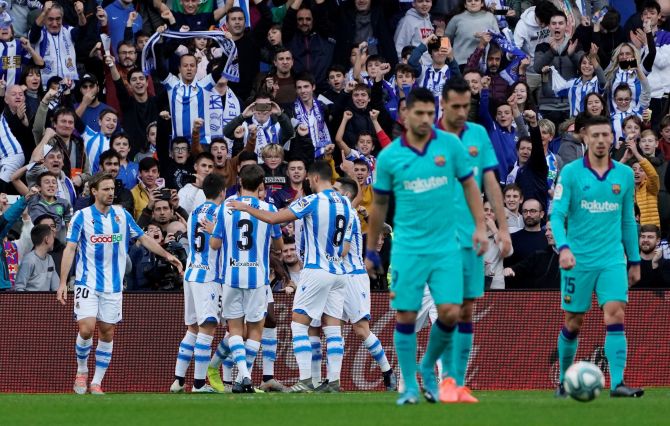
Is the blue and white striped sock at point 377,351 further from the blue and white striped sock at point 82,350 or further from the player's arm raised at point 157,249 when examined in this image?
the blue and white striped sock at point 82,350

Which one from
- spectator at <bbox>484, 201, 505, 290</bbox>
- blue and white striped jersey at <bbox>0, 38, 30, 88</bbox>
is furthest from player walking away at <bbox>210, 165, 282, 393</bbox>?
blue and white striped jersey at <bbox>0, 38, 30, 88</bbox>

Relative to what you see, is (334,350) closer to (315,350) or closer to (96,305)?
(315,350)

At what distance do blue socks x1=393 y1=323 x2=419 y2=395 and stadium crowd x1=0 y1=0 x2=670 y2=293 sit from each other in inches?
273

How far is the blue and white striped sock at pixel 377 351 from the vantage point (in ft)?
58.8

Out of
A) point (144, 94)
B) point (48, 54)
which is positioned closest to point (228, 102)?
point (144, 94)

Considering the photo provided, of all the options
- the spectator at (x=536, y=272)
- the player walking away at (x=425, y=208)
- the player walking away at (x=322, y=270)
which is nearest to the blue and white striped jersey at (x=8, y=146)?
the player walking away at (x=322, y=270)

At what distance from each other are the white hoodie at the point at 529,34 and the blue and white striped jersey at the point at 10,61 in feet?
27.2

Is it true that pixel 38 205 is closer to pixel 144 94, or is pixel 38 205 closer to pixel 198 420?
pixel 144 94

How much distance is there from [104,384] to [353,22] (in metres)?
8.83

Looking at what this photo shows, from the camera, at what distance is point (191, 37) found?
23.8 metres

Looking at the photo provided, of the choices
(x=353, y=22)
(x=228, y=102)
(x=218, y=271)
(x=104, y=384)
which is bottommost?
(x=104, y=384)

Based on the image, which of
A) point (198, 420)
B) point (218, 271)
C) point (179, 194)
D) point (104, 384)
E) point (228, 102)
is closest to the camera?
point (198, 420)

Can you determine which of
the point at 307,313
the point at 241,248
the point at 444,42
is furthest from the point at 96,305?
the point at 444,42

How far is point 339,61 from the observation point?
2519cm
